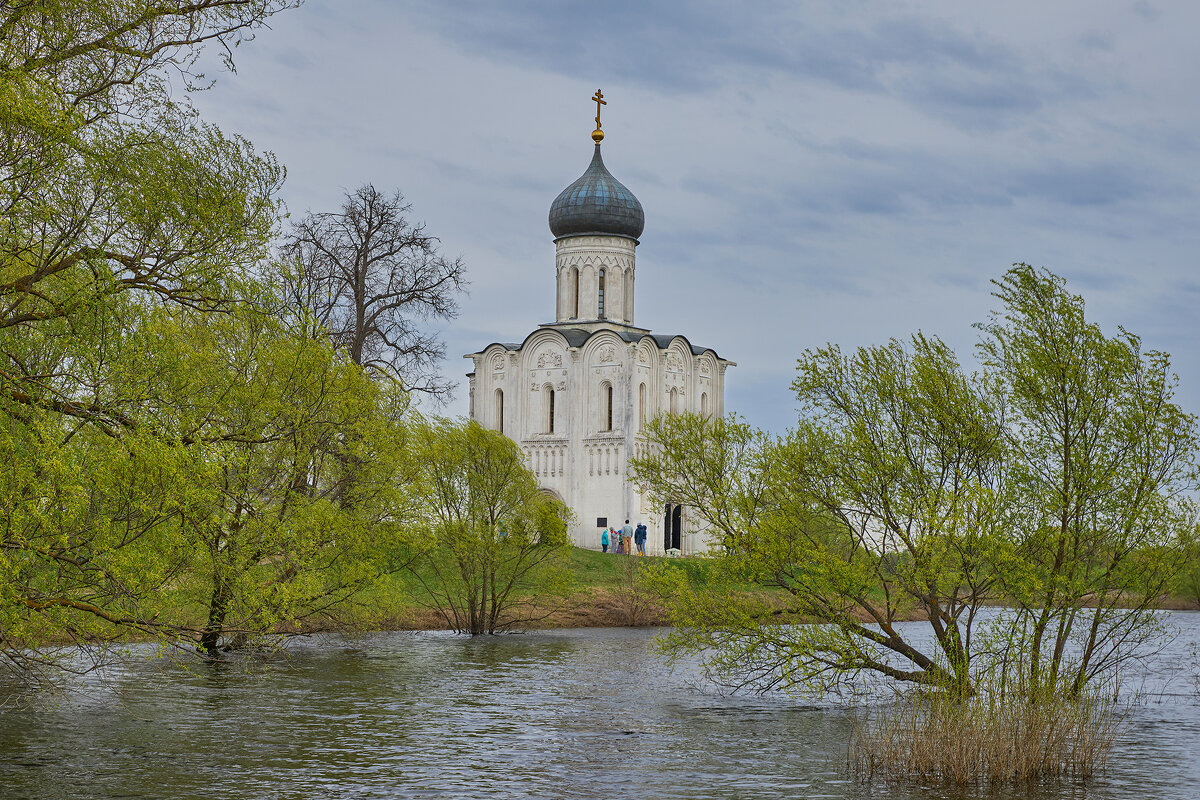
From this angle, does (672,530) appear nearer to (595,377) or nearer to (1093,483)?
(595,377)

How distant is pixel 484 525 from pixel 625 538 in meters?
18.1

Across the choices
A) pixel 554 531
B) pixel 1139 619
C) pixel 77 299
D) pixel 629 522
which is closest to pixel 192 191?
pixel 77 299

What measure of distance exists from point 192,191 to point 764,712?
36.2 feet

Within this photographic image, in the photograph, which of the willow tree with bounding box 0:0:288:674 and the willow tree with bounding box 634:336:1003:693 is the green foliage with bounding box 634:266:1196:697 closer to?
the willow tree with bounding box 634:336:1003:693

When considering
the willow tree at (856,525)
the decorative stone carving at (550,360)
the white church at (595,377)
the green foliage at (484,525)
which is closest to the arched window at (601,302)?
the white church at (595,377)

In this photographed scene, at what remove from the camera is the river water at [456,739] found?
1358 cm

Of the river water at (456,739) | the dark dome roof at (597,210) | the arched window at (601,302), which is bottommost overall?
the river water at (456,739)

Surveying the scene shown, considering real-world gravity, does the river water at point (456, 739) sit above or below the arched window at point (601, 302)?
below

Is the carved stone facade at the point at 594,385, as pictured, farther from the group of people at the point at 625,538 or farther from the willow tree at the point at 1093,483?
the willow tree at the point at 1093,483

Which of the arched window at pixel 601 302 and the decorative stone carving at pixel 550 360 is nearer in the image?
the decorative stone carving at pixel 550 360

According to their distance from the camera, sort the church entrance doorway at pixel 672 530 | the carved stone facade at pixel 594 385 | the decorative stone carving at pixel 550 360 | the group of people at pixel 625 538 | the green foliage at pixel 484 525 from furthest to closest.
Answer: the decorative stone carving at pixel 550 360
the church entrance doorway at pixel 672 530
the carved stone facade at pixel 594 385
the group of people at pixel 625 538
the green foliage at pixel 484 525

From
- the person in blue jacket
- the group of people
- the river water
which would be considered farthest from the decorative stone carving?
the river water

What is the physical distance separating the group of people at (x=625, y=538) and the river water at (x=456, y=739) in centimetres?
2484

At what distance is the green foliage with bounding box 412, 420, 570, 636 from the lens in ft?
108
